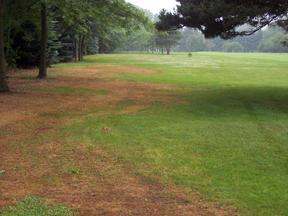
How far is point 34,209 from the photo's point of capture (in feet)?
12.6

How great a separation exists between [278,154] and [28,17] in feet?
54.8

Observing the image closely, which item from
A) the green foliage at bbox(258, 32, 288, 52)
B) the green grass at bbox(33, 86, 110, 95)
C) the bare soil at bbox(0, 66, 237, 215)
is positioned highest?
the green foliage at bbox(258, 32, 288, 52)

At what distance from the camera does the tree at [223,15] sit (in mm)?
10612

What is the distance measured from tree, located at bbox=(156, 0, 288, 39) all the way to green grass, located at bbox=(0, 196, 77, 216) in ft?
30.4

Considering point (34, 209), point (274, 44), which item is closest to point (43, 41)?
point (34, 209)

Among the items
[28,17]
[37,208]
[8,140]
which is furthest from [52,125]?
[28,17]

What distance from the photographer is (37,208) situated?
153 inches

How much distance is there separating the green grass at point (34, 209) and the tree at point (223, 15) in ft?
30.4

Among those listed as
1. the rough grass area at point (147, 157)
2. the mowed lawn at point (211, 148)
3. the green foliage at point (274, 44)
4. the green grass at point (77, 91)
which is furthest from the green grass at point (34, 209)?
the green foliage at point (274, 44)

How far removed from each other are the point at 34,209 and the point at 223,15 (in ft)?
32.3

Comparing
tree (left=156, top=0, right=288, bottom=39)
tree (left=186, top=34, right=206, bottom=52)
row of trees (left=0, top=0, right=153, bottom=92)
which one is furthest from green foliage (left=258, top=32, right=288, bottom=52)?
tree (left=156, top=0, right=288, bottom=39)

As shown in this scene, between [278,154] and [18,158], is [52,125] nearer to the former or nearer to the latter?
[18,158]

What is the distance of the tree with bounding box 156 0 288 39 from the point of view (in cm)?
1061

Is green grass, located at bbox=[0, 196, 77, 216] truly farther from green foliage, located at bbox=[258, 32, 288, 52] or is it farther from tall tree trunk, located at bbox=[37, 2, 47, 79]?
green foliage, located at bbox=[258, 32, 288, 52]
